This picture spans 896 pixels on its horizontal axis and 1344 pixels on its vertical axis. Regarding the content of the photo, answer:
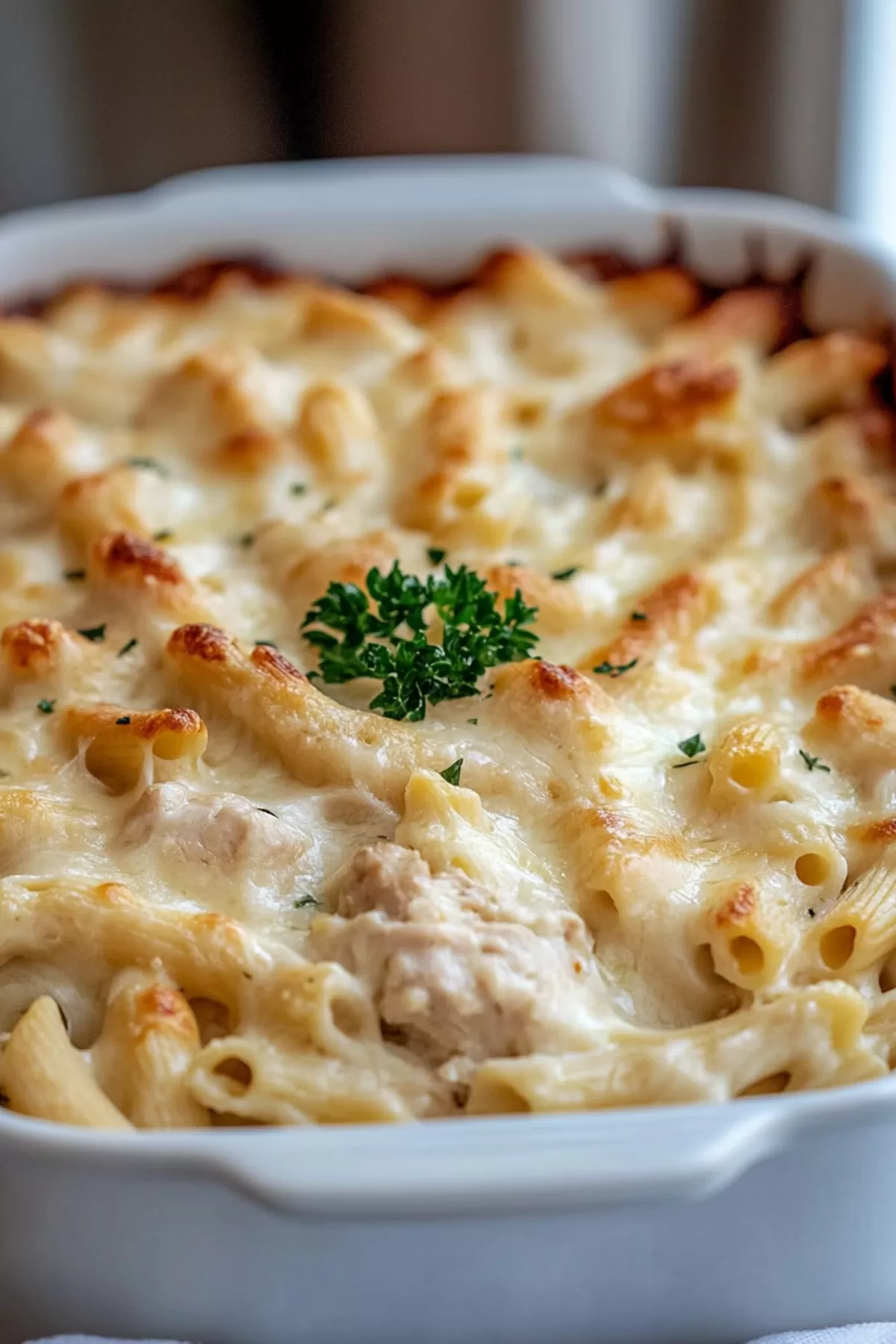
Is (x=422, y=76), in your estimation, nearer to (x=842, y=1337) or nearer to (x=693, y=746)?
(x=693, y=746)

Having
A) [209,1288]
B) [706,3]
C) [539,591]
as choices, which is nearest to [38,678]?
[539,591]

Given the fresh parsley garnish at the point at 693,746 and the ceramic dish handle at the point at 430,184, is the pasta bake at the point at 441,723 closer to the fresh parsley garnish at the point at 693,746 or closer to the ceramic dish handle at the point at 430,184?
the fresh parsley garnish at the point at 693,746

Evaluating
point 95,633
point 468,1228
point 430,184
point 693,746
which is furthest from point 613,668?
point 430,184

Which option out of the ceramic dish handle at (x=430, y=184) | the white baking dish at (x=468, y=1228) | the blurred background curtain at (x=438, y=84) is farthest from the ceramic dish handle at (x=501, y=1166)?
the blurred background curtain at (x=438, y=84)

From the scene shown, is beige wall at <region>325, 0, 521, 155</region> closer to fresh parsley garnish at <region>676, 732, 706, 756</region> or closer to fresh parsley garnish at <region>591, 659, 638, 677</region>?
fresh parsley garnish at <region>591, 659, 638, 677</region>

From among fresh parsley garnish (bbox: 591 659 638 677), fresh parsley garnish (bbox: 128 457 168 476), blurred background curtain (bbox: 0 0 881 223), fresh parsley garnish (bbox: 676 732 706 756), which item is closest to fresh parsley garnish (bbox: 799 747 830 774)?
fresh parsley garnish (bbox: 676 732 706 756)

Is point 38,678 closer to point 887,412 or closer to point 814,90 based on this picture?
point 887,412
